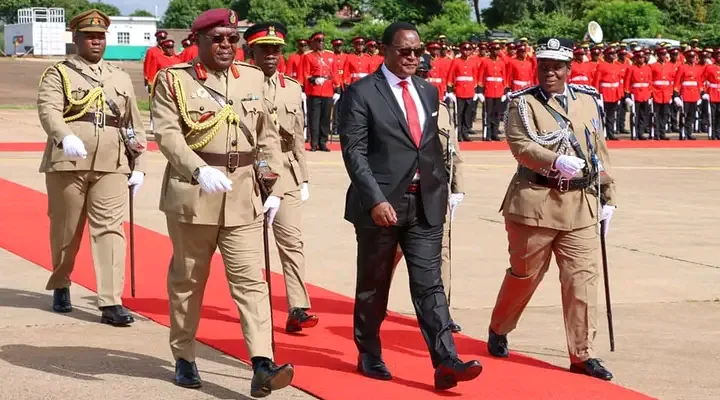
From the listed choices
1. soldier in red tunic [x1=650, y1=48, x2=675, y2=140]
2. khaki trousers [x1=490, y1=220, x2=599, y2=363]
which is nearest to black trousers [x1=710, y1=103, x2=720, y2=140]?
soldier in red tunic [x1=650, y1=48, x2=675, y2=140]

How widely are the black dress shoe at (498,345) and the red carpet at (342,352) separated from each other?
0.07 m

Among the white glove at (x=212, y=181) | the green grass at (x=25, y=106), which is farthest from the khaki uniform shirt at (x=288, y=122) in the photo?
the green grass at (x=25, y=106)

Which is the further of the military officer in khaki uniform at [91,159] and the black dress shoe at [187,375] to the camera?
the military officer in khaki uniform at [91,159]

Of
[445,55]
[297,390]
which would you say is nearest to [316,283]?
[297,390]

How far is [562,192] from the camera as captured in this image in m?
7.30

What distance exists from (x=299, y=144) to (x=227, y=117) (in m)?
2.10

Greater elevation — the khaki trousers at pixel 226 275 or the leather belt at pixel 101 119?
the leather belt at pixel 101 119

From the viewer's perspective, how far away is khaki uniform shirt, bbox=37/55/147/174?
28.1ft

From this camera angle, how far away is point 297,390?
6.80 meters

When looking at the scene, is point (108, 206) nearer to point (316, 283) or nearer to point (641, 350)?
point (316, 283)

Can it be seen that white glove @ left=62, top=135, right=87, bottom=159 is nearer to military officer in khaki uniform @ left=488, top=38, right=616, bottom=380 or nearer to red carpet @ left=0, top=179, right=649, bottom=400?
red carpet @ left=0, top=179, right=649, bottom=400

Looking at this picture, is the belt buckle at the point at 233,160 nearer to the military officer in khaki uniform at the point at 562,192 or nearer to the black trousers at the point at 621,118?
the military officer in khaki uniform at the point at 562,192

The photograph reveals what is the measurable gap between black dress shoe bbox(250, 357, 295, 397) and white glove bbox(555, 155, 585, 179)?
1.89 m

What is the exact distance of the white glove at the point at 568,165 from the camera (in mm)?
7113
